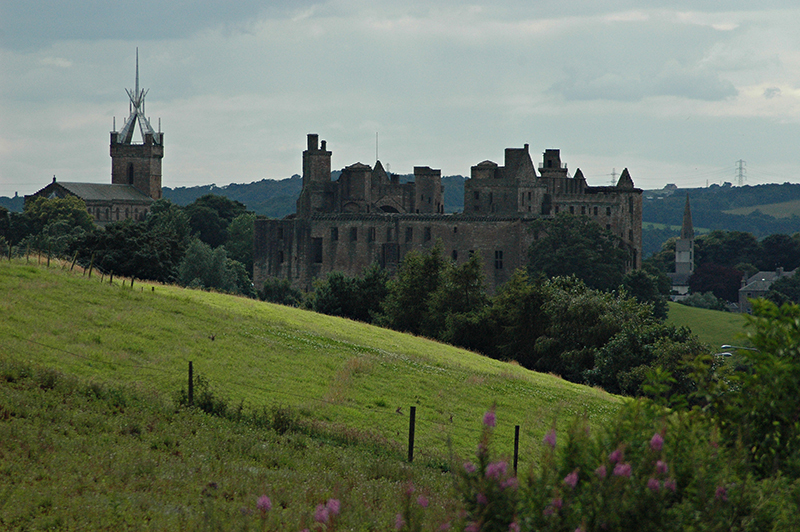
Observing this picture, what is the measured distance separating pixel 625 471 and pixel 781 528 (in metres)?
1.81

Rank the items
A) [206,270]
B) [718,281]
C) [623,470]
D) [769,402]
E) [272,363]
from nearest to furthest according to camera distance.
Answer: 1. [623,470]
2. [769,402]
3. [272,363]
4. [206,270]
5. [718,281]

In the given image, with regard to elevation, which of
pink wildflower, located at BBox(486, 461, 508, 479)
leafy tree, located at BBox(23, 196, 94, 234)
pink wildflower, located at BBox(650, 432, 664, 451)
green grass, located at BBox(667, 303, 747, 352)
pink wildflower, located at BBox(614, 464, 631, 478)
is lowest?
green grass, located at BBox(667, 303, 747, 352)

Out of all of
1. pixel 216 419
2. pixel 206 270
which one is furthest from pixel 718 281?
pixel 216 419

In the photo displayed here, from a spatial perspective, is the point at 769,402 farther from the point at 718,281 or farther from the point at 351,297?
the point at 718,281

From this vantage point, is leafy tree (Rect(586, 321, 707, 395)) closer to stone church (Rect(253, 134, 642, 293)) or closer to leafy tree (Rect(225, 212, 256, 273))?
stone church (Rect(253, 134, 642, 293))

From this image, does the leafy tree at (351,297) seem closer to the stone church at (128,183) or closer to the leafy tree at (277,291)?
the leafy tree at (277,291)

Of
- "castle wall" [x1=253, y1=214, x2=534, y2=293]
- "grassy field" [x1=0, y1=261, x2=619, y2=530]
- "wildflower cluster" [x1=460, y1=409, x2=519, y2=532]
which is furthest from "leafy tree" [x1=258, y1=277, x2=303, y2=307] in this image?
"wildflower cluster" [x1=460, y1=409, x2=519, y2=532]

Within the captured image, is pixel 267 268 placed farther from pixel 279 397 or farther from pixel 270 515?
pixel 270 515

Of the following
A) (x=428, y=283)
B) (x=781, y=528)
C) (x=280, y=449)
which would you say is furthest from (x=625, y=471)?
(x=428, y=283)

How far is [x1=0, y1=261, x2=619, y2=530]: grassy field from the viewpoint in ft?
47.2

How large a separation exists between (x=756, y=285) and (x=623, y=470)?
126 metres

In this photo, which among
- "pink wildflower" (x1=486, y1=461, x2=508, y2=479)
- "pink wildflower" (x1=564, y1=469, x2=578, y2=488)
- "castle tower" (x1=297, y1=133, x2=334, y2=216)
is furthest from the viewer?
"castle tower" (x1=297, y1=133, x2=334, y2=216)

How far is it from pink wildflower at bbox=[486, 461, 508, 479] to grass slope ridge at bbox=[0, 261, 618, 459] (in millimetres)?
12103

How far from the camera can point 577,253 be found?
3322 inches
